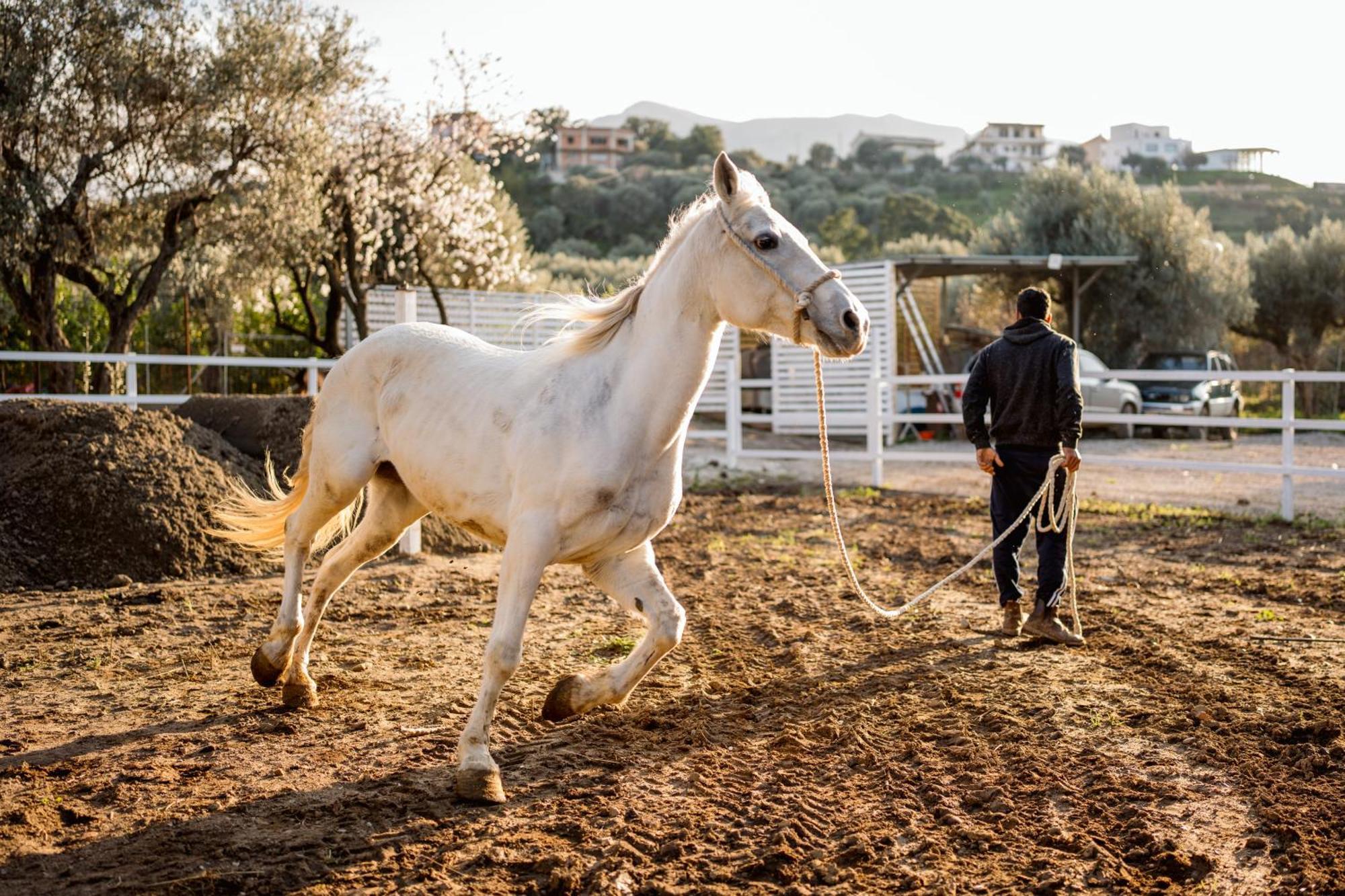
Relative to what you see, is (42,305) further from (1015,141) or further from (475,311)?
(1015,141)

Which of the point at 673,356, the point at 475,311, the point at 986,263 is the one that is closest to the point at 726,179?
the point at 673,356

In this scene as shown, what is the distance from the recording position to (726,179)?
415 centimetres

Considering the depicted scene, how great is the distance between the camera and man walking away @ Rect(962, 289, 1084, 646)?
6668 mm

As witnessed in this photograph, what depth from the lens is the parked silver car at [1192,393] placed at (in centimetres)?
2517

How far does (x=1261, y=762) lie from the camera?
4320 mm

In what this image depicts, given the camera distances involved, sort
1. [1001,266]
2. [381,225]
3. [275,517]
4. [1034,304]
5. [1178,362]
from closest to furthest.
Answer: [275,517] < [1034,304] < [381,225] < [1178,362] < [1001,266]

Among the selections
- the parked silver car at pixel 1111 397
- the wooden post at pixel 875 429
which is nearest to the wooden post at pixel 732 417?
the wooden post at pixel 875 429

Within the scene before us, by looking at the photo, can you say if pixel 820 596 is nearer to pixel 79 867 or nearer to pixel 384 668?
pixel 384 668

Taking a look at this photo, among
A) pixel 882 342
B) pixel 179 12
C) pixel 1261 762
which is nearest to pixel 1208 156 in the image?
pixel 882 342

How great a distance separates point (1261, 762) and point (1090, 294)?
28.0m

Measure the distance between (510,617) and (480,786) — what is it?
583mm

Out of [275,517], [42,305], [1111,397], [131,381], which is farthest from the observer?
[1111,397]

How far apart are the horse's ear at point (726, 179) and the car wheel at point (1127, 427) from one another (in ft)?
72.3

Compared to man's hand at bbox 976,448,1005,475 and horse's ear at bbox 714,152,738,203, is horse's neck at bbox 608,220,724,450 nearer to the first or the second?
horse's ear at bbox 714,152,738,203
